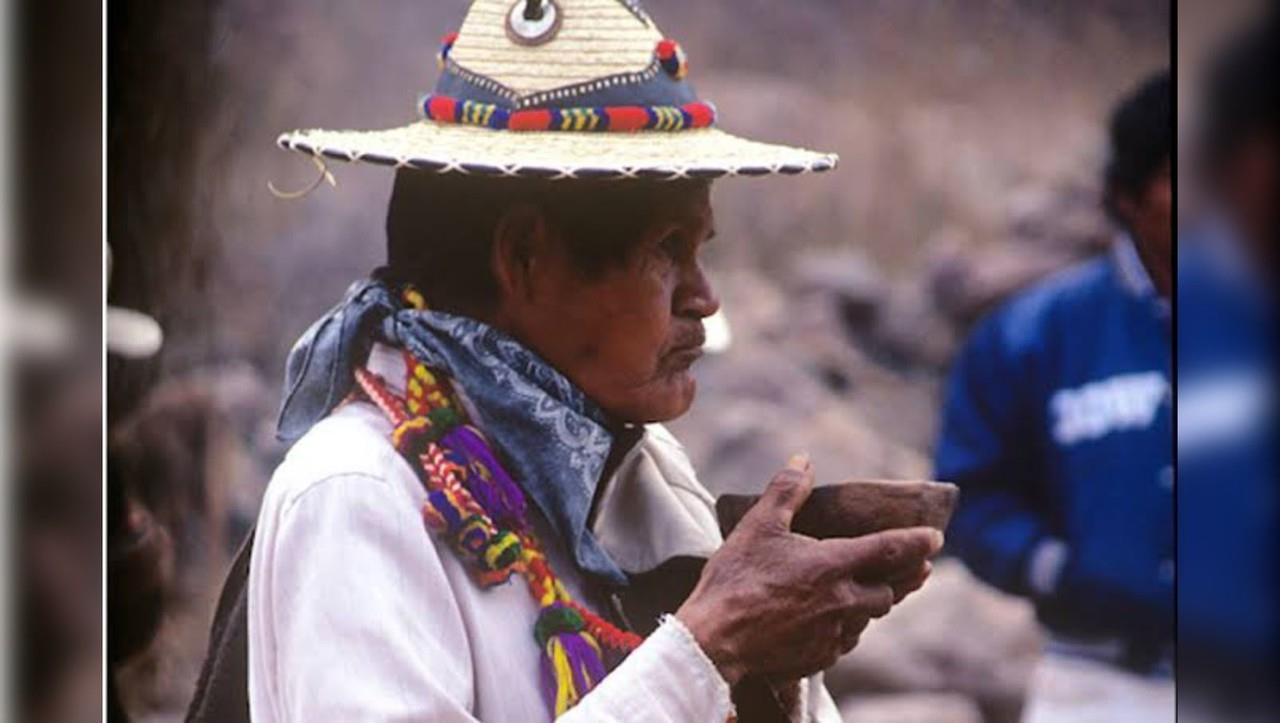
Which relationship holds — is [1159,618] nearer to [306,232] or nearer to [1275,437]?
[1275,437]

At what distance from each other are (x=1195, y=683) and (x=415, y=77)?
Answer: 5.96 feet

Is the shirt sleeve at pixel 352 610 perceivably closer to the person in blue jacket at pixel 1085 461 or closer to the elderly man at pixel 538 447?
the elderly man at pixel 538 447

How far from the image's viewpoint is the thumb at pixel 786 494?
3.47 meters

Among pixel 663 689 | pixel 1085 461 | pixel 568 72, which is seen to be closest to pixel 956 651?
pixel 1085 461

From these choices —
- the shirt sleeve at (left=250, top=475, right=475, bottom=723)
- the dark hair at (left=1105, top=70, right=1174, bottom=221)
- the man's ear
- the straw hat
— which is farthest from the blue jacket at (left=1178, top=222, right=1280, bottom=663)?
the shirt sleeve at (left=250, top=475, right=475, bottom=723)

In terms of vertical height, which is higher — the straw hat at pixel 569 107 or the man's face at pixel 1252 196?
the straw hat at pixel 569 107

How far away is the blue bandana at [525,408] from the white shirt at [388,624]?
5 centimetres

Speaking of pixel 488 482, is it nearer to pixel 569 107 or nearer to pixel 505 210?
pixel 505 210

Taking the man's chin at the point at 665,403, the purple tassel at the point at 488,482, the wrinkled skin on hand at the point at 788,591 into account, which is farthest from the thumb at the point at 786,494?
the purple tassel at the point at 488,482

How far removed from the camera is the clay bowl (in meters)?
3.50

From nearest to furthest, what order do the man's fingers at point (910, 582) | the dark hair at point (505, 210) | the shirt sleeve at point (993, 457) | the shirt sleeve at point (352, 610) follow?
1. the shirt sleeve at point (352, 610)
2. the dark hair at point (505, 210)
3. the man's fingers at point (910, 582)
4. the shirt sleeve at point (993, 457)

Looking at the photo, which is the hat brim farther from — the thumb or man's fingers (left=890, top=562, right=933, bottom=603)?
man's fingers (left=890, top=562, right=933, bottom=603)

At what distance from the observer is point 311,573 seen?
10.8ft

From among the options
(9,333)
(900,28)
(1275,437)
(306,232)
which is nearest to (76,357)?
(9,333)
